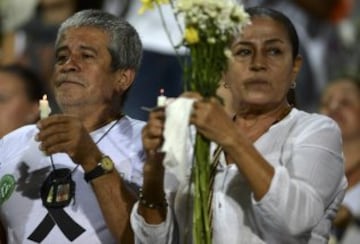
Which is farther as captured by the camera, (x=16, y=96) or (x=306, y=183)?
(x=16, y=96)

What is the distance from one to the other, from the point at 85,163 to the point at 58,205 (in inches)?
11.3

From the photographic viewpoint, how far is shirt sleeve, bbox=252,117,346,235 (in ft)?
13.6

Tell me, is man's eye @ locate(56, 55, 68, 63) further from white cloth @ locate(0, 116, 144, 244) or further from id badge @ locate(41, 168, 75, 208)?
id badge @ locate(41, 168, 75, 208)

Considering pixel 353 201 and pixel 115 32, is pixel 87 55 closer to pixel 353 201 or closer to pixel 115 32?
pixel 115 32

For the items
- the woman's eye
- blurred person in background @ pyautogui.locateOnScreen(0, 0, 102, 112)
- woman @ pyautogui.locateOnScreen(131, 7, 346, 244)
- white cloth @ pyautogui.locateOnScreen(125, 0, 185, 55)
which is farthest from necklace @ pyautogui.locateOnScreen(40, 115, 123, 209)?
blurred person in background @ pyautogui.locateOnScreen(0, 0, 102, 112)

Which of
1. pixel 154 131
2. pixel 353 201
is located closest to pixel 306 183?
pixel 154 131

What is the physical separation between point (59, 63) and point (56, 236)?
0.62 m

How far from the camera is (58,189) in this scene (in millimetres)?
4879

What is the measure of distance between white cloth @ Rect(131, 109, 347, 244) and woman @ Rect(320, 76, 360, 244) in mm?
2110

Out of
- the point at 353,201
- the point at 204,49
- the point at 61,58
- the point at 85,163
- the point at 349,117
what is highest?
the point at 204,49

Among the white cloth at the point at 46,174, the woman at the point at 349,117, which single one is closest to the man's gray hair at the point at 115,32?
the white cloth at the point at 46,174

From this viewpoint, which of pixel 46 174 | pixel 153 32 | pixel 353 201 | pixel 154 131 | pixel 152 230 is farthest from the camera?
pixel 153 32

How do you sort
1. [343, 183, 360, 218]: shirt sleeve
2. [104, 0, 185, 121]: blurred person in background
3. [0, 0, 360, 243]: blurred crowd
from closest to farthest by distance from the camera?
[343, 183, 360, 218]: shirt sleeve → [104, 0, 185, 121]: blurred person in background → [0, 0, 360, 243]: blurred crowd

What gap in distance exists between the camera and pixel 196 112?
4051 mm
